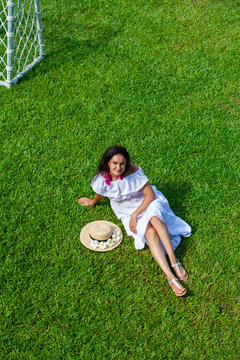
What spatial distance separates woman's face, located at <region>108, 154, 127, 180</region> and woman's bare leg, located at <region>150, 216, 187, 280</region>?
62 centimetres

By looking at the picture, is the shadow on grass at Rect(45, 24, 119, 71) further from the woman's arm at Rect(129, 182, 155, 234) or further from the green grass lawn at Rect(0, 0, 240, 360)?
the woman's arm at Rect(129, 182, 155, 234)

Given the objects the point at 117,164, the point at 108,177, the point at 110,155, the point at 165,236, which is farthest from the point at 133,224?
the point at 110,155

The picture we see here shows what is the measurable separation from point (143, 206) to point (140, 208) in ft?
0.13

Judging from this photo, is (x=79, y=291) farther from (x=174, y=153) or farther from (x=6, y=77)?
(x=6, y=77)

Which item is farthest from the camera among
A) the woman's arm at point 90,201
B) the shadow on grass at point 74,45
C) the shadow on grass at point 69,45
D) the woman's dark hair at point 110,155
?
the shadow on grass at point 74,45

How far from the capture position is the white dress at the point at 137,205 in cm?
453

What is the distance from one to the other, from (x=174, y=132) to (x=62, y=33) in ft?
11.9

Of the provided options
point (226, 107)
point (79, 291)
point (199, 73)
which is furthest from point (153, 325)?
point (199, 73)

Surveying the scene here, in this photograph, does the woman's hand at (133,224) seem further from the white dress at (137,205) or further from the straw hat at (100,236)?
the straw hat at (100,236)

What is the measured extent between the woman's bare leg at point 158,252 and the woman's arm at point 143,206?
164 mm

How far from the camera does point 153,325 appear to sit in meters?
3.95

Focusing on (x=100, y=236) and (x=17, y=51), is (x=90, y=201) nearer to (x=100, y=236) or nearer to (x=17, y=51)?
(x=100, y=236)

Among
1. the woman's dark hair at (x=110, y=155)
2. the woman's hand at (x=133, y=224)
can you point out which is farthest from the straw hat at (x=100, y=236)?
the woman's dark hair at (x=110, y=155)

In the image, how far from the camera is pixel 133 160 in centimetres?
576
